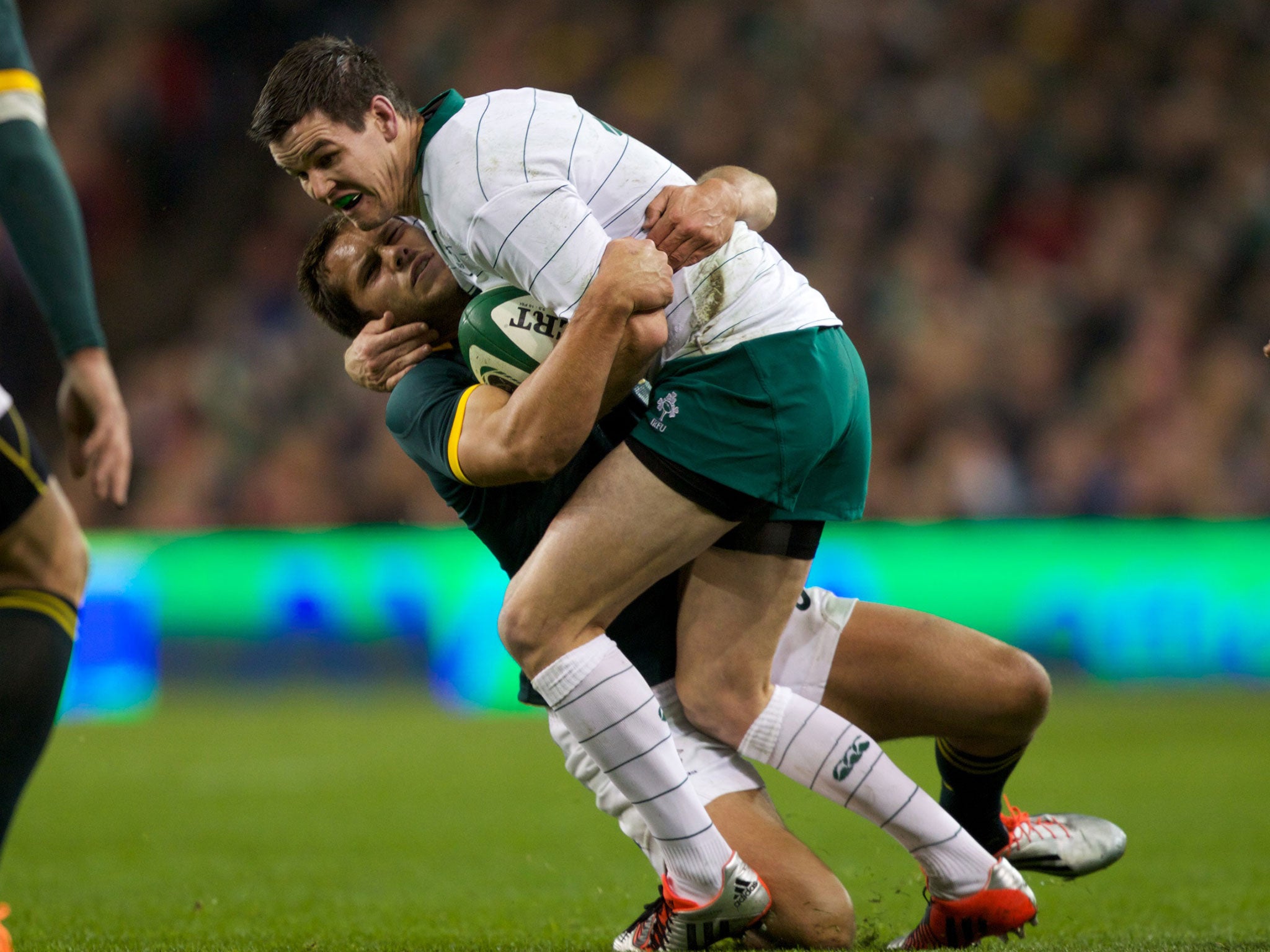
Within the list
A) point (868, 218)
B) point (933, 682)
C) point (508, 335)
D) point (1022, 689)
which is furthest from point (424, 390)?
point (868, 218)

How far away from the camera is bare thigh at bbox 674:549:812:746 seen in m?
3.32

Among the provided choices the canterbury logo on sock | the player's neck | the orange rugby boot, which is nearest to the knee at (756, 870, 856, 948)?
the orange rugby boot

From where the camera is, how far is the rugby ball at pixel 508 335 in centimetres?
313

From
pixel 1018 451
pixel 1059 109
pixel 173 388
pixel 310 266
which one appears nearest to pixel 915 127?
pixel 1059 109

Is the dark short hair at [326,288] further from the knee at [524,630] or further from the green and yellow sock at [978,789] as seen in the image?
the green and yellow sock at [978,789]

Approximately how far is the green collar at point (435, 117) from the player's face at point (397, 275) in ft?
1.21

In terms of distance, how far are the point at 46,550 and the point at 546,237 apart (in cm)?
109

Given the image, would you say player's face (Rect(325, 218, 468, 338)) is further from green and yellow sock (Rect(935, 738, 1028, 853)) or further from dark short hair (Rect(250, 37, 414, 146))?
green and yellow sock (Rect(935, 738, 1028, 853))

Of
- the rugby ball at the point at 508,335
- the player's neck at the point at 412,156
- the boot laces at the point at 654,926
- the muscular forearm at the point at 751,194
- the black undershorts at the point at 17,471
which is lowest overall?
the boot laces at the point at 654,926

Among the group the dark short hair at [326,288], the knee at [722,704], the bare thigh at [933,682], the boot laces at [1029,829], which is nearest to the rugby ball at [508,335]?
the dark short hair at [326,288]

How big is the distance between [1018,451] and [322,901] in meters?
6.68

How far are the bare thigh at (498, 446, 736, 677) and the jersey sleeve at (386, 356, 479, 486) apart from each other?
0.24m

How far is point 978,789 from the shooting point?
3553 millimetres

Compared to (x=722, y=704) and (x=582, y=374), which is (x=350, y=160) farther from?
(x=722, y=704)
